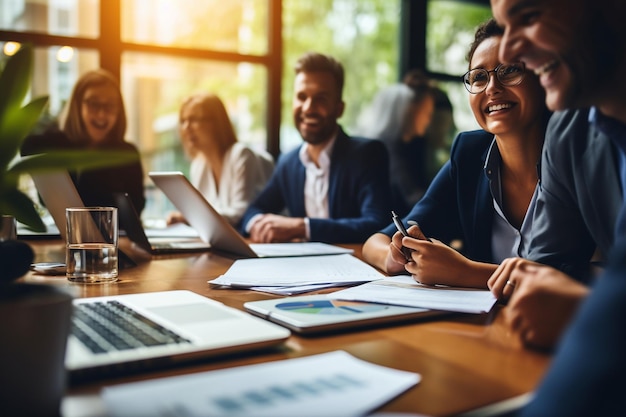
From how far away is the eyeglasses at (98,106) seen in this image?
3.19 metres

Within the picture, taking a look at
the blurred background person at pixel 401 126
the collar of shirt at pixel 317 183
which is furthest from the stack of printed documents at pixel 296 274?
the blurred background person at pixel 401 126

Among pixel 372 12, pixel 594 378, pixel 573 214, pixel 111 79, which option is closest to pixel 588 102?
pixel 573 214

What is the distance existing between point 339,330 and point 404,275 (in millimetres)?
555

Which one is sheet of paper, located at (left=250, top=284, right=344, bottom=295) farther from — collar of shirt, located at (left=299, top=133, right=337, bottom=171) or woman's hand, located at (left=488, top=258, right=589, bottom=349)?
collar of shirt, located at (left=299, top=133, right=337, bottom=171)

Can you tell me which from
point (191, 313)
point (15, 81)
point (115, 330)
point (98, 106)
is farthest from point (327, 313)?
point (98, 106)

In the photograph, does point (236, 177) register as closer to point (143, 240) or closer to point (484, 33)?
point (143, 240)

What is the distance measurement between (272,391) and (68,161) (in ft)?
1.02

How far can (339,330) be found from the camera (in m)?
0.92

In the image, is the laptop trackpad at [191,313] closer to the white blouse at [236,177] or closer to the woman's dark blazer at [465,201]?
the woman's dark blazer at [465,201]

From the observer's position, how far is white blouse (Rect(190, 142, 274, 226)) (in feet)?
10.7

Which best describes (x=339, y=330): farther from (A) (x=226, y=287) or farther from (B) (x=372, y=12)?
(B) (x=372, y=12)

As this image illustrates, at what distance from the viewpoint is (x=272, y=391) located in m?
0.62

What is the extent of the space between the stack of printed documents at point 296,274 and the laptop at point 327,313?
165 mm

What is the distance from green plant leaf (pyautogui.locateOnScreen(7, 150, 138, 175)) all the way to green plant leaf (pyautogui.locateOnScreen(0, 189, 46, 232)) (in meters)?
0.05
